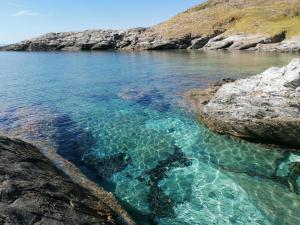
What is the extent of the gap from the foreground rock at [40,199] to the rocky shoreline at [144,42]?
279 feet

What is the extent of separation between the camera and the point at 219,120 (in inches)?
942

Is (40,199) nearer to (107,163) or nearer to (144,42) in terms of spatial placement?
(107,163)

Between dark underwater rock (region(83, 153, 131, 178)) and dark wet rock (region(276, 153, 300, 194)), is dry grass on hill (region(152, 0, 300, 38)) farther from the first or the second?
dark underwater rock (region(83, 153, 131, 178))

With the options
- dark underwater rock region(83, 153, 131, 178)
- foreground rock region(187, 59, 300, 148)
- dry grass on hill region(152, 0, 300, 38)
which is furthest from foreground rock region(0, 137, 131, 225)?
dry grass on hill region(152, 0, 300, 38)

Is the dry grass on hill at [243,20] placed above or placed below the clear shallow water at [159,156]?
above

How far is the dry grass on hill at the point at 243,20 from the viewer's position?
10819 cm

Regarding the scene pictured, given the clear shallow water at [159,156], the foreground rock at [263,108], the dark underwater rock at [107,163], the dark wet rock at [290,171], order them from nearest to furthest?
1. the clear shallow water at [159,156]
2. the dark wet rock at [290,171]
3. the dark underwater rock at [107,163]
4. the foreground rock at [263,108]

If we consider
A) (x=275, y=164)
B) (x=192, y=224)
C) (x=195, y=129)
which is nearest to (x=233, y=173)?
(x=275, y=164)

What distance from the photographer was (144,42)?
444 ft

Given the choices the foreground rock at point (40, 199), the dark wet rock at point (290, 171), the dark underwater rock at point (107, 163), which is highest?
the foreground rock at point (40, 199)

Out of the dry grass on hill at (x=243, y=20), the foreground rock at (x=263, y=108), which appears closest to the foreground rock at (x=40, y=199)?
the foreground rock at (x=263, y=108)

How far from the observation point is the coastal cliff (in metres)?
101

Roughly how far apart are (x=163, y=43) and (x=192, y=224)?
4696 inches

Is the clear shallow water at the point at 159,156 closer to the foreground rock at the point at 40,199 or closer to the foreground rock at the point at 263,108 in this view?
the foreground rock at the point at 263,108
